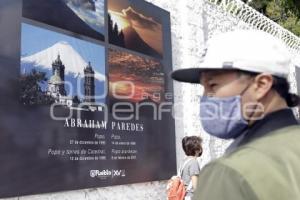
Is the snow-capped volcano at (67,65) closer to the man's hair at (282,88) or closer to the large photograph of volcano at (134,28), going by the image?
the large photograph of volcano at (134,28)

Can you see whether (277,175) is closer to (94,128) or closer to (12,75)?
(12,75)

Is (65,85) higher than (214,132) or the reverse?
higher

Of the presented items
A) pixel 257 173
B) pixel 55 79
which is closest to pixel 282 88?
pixel 257 173

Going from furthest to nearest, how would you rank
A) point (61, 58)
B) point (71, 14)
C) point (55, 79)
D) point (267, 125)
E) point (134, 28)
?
point (134, 28) < point (71, 14) < point (61, 58) < point (55, 79) < point (267, 125)

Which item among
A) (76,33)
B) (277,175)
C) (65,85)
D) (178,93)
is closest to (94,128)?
(65,85)

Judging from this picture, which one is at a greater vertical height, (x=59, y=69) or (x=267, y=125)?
(x=59, y=69)

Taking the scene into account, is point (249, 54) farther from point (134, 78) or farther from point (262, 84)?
point (134, 78)

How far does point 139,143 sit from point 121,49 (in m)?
0.98

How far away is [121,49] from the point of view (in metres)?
4.88

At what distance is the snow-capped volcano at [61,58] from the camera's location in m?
3.77

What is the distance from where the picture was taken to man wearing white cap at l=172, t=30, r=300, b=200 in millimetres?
1098

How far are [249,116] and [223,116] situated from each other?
0.11 meters

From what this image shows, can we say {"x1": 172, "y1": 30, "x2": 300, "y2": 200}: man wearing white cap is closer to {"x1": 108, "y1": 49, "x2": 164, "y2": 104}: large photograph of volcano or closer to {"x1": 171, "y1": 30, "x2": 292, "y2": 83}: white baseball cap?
{"x1": 171, "y1": 30, "x2": 292, "y2": 83}: white baseball cap

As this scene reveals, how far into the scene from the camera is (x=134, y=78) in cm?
503
